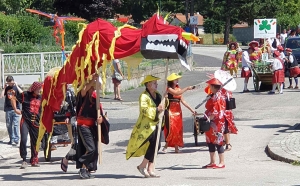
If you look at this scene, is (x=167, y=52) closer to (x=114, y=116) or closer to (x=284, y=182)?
(x=284, y=182)

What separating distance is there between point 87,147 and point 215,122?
2.31 m

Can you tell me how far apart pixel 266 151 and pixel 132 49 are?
13.8ft

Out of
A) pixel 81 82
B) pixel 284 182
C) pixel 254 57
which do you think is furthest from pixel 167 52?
pixel 254 57

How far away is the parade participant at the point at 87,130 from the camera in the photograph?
11391mm

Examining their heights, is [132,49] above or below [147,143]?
above

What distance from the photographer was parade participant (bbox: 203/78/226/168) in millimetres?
11947

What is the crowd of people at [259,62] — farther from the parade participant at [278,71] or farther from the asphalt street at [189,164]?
the asphalt street at [189,164]

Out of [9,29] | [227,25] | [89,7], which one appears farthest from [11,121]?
[227,25]

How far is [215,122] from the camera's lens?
1205 centimetres

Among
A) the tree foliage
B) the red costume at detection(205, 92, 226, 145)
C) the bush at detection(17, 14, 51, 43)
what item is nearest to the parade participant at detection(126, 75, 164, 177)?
the red costume at detection(205, 92, 226, 145)

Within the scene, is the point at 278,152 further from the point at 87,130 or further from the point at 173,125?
the point at 87,130

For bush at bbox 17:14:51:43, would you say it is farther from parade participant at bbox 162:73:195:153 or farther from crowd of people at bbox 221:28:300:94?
parade participant at bbox 162:73:195:153

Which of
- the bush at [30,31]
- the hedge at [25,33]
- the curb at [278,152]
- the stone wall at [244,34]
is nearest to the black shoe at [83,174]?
the curb at [278,152]

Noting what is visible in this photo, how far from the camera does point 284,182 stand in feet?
34.2
